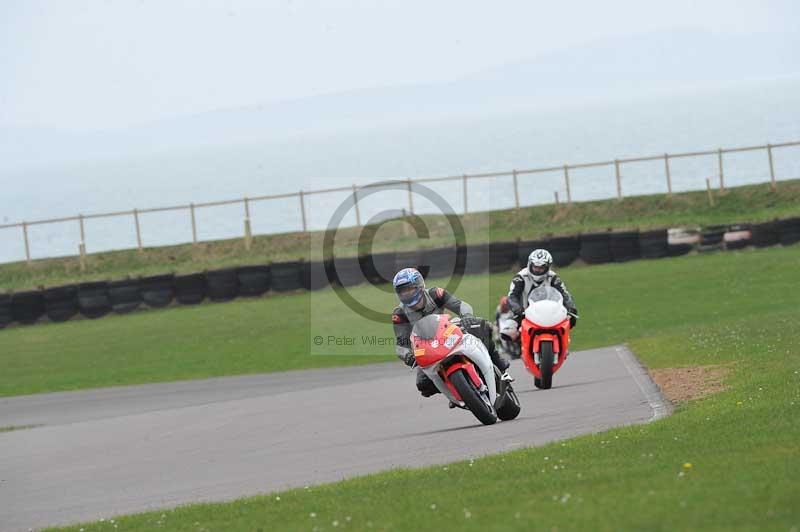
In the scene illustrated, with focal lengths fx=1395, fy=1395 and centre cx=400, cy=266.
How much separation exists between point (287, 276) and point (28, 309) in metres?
7.16

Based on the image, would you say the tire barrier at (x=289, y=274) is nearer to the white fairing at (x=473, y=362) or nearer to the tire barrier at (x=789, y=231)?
the tire barrier at (x=789, y=231)

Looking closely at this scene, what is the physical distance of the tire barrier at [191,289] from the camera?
127ft

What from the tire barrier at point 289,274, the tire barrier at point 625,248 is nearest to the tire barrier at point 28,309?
the tire barrier at point 289,274

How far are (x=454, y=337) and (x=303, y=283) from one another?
85.4 ft

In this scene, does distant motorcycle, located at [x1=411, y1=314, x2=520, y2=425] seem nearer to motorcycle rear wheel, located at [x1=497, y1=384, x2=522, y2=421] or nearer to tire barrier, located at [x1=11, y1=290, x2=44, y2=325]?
motorcycle rear wheel, located at [x1=497, y1=384, x2=522, y2=421]

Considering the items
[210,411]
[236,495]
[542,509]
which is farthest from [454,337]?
[210,411]

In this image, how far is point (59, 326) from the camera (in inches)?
1491

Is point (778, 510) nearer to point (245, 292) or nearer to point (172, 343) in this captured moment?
point (172, 343)

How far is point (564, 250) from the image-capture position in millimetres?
39156

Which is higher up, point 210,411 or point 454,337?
point 454,337

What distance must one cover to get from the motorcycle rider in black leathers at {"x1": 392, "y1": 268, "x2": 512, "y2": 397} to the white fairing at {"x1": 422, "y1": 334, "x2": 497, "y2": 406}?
0.46ft

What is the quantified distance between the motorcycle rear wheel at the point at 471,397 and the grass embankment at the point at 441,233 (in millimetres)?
31014

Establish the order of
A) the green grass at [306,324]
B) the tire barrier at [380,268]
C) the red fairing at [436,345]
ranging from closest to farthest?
the red fairing at [436,345]
the green grass at [306,324]
the tire barrier at [380,268]

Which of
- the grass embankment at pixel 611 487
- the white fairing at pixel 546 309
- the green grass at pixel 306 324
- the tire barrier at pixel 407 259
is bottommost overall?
the green grass at pixel 306 324
